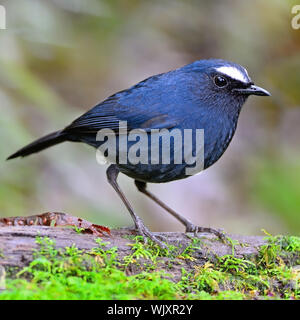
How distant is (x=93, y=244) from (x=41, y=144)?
7.19ft

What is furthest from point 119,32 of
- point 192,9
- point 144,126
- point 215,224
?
point 144,126

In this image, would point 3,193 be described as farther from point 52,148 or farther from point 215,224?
point 215,224

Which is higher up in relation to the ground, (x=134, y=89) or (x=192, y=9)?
(x=192, y=9)

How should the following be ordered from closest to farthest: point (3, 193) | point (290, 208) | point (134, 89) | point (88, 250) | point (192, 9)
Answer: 1. point (88, 250)
2. point (134, 89)
3. point (3, 193)
4. point (290, 208)
5. point (192, 9)

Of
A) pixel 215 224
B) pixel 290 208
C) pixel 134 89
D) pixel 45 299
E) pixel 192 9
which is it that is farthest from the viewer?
pixel 192 9

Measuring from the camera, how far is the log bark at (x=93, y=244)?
3.28 metres

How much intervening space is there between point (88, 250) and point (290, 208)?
13.4ft

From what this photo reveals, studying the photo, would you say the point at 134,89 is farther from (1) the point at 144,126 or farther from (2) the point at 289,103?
(2) the point at 289,103

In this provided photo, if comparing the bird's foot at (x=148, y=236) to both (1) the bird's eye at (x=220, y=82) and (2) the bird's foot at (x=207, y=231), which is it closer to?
(2) the bird's foot at (x=207, y=231)

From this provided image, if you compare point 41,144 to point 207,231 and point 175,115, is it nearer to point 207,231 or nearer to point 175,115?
point 175,115

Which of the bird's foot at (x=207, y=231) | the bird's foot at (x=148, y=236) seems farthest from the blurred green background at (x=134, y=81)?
the bird's foot at (x=148, y=236)

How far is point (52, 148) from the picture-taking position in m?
6.07

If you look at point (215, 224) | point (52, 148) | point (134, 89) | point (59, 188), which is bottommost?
point (215, 224)
